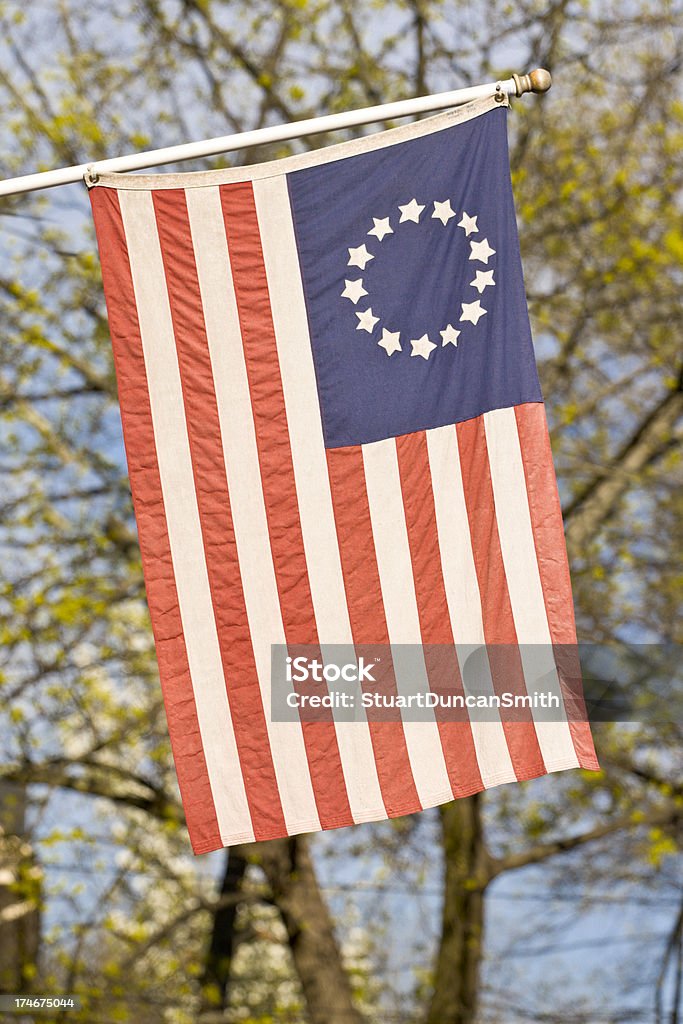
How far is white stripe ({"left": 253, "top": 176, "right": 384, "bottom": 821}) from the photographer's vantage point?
4.70 meters

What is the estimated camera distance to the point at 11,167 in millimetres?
11531

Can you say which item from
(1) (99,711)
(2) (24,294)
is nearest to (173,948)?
(1) (99,711)

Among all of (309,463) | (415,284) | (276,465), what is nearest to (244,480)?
(276,465)

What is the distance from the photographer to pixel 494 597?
470 cm

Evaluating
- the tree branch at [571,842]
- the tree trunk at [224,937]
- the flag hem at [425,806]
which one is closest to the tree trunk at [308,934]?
the tree trunk at [224,937]

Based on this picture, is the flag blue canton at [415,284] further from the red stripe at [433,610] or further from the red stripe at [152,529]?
the red stripe at [152,529]

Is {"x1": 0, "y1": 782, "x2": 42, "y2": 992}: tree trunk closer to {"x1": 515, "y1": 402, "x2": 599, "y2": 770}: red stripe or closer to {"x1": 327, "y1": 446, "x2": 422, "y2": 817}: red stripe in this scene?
{"x1": 327, "y1": 446, "x2": 422, "y2": 817}: red stripe

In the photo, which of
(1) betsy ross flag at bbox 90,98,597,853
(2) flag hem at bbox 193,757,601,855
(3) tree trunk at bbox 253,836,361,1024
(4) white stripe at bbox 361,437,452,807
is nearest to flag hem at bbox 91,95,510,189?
(1) betsy ross flag at bbox 90,98,597,853

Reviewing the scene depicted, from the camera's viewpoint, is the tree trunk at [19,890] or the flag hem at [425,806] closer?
the flag hem at [425,806]

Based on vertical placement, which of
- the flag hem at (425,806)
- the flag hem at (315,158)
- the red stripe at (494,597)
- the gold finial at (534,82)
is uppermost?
the gold finial at (534,82)

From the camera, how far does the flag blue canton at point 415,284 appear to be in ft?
16.0

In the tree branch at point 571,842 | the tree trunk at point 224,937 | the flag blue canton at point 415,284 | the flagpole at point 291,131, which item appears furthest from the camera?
the tree trunk at point 224,937

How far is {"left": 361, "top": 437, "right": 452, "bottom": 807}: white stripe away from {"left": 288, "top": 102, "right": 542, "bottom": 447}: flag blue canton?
0.55 feet

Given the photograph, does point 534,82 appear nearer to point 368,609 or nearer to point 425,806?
point 368,609
